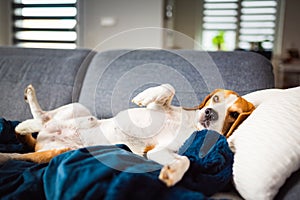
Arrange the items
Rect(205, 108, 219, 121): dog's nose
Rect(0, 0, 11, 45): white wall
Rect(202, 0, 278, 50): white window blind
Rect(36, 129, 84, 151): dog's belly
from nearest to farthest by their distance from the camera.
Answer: Rect(205, 108, 219, 121): dog's nose → Rect(36, 129, 84, 151): dog's belly → Rect(0, 0, 11, 45): white wall → Rect(202, 0, 278, 50): white window blind

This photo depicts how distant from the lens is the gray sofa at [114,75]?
1492 mm

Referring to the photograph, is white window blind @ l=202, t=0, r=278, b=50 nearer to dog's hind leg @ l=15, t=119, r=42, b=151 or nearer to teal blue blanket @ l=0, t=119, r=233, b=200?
dog's hind leg @ l=15, t=119, r=42, b=151

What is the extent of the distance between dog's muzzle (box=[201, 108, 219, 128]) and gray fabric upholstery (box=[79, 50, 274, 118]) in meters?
0.19

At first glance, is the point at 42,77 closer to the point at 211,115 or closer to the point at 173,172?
the point at 211,115

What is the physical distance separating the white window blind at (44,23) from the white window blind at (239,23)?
1.73 m

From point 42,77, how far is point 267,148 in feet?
3.89

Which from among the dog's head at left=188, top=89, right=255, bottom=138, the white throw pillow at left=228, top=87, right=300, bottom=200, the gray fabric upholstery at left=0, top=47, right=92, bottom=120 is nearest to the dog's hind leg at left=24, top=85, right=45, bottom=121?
the gray fabric upholstery at left=0, top=47, right=92, bottom=120

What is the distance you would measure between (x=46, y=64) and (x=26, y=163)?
81 centimetres

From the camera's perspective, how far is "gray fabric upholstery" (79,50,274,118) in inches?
57.7

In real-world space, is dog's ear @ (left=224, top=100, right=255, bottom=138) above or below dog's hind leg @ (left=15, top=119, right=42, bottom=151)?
above

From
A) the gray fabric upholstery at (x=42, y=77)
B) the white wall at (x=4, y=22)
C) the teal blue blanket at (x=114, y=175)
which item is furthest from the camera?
the white wall at (x=4, y=22)

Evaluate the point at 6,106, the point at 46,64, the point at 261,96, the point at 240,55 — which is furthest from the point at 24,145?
the point at 240,55

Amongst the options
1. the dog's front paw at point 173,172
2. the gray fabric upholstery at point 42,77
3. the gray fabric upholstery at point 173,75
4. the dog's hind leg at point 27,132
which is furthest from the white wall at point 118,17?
the dog's front paw at point 173,172

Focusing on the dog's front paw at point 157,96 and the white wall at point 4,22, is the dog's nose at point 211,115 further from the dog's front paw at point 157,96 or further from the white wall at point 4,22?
the white wall at point 4,22
